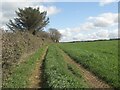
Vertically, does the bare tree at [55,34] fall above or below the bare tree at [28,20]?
below

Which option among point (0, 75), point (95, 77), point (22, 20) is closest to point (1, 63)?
point (0, 75)

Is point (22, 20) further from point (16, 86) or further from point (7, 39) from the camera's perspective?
point (16, 86)

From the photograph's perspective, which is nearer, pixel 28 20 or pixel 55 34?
pixel 28 20

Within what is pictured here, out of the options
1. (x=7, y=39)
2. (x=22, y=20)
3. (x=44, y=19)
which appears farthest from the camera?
(x=44, y=19)

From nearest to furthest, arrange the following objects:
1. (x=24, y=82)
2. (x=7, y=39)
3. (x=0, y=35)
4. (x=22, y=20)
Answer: (x=24, y=82)
(x=0, y=35)
(x=7, y=39)
(x=22, y=20)

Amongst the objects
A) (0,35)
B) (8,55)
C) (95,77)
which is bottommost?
(95,77)

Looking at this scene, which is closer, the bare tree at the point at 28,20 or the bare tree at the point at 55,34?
the bare tree at the point at 28,20

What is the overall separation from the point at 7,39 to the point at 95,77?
612 cm

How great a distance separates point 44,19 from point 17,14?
8510mm

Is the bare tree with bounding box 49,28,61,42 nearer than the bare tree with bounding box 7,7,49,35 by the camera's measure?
No

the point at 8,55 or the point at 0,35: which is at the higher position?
the point at 0,35

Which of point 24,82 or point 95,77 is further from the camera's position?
point 95,77

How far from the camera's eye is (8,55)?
62.8 ft

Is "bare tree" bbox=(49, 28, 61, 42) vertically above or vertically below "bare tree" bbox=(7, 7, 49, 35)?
below
